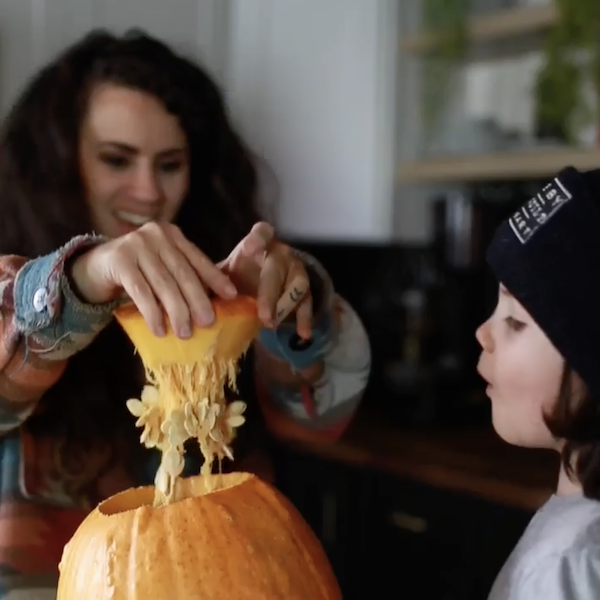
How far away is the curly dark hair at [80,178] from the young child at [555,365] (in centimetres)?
39

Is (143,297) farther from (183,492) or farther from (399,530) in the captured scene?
(399,530)

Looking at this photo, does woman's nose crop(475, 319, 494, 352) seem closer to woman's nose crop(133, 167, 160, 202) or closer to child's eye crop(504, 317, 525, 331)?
child's eye crop(504, 317, 525, 331)

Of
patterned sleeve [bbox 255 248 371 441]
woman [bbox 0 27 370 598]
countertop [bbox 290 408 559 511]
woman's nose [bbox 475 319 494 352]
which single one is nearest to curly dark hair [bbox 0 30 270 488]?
woman [bbox 0 27 370 598]

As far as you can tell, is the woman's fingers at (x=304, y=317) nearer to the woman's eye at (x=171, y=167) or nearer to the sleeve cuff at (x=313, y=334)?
the sleeve cuff at (x=313, y=334)

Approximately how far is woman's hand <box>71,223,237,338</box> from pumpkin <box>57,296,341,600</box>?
12mm

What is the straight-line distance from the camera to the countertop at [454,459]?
4.84 ft

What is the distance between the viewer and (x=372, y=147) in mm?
1994

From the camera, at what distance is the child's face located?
69 cm

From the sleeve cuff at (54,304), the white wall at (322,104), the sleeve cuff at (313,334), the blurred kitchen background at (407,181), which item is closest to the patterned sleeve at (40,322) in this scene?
the sleeve cuff at (54,304)

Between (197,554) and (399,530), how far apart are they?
1.20 metres

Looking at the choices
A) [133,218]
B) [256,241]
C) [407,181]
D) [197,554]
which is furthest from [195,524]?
[407,181]

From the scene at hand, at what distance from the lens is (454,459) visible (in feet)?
5.32

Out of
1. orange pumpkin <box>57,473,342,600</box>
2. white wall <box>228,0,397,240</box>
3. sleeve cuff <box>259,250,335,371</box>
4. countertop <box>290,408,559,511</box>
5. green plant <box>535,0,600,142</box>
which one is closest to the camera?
orange pumpkin <box>57,473,342,600</box>

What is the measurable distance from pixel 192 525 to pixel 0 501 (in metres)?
0.32
